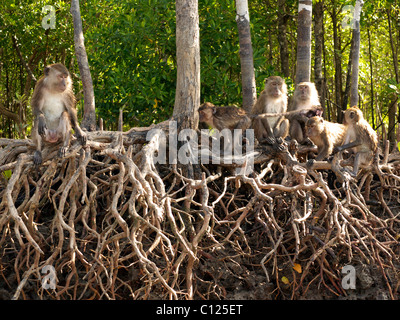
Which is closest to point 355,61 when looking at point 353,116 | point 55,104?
point 353,116

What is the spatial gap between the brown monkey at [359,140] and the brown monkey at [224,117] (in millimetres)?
1262

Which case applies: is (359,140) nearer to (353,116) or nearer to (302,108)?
(353,116)

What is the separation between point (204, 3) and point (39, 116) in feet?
11.4

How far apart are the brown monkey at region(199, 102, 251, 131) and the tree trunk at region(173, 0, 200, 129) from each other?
0.61m

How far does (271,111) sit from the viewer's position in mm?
7250

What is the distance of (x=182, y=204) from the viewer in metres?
6.69

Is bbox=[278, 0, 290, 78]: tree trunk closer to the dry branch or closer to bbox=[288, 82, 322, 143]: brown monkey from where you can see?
bbox=[288, 82, 322, 143]: brown monkey

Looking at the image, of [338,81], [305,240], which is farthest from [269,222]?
[338,81]

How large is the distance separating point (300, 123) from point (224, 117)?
0.96m

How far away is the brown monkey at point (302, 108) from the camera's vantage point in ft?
23.1

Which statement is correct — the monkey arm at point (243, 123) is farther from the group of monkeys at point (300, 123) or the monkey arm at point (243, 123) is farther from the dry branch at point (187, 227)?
the dry branch at point (187, 227)

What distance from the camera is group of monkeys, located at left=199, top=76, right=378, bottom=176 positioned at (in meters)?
6.75

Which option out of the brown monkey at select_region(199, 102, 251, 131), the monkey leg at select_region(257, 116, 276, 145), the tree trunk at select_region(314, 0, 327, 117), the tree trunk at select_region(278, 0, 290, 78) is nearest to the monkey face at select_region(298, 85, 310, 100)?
the monkey leg at select_region(257, 116, 276, 145)
